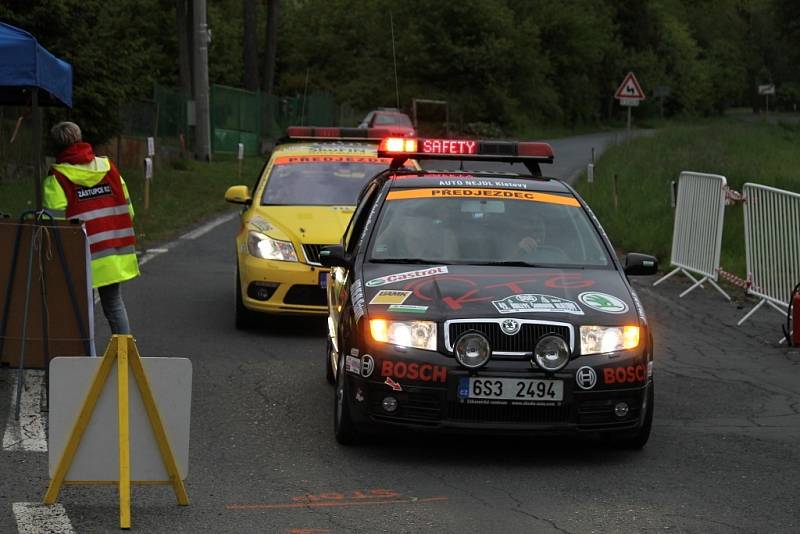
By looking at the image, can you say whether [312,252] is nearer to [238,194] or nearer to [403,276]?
[238,194]

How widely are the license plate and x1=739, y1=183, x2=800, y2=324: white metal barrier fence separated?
20.9ft

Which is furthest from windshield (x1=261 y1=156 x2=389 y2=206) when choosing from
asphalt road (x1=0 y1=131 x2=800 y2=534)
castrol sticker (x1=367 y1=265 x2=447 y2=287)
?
castrol sticker (x1=367 y1=265 x2=447 y2=287)

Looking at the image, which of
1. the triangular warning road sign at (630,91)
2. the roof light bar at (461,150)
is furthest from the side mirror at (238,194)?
the triangular warning road sign at (630,91)

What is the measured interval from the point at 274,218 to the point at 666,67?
307ft

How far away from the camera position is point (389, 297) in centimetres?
779

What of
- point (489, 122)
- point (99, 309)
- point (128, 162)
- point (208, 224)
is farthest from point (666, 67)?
point (99, 309)

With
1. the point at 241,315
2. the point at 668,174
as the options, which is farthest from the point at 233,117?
the point at 241,315

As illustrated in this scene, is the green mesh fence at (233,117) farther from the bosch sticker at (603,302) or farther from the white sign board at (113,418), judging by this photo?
the white sign board at (113,418)

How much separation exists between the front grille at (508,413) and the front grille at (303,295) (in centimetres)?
450

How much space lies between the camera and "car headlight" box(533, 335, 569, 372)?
7383 mm

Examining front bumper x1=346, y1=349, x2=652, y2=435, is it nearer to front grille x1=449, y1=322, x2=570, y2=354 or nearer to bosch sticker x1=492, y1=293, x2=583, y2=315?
front grille x1=449, y1=322, x2=570, y2=354

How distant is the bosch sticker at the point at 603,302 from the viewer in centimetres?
773

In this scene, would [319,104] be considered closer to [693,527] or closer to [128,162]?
[128,162]

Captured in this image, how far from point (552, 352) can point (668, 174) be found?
75.2ft
